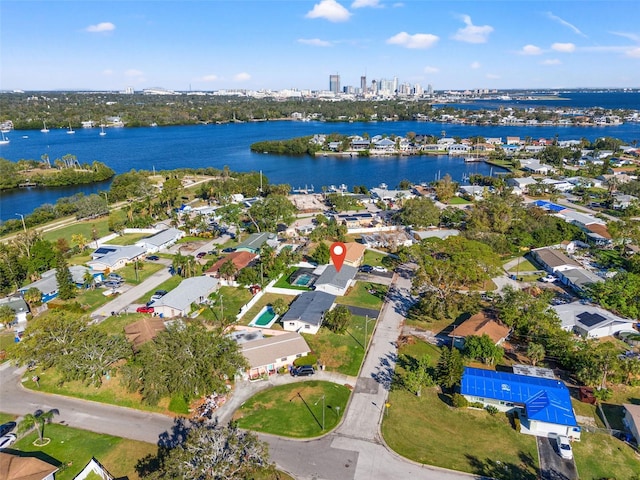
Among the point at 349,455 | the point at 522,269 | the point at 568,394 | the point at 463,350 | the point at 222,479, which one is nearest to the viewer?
the point at 222,479

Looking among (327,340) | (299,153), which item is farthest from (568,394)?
(299,153)

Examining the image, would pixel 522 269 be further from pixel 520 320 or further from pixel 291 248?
pixel 291 248

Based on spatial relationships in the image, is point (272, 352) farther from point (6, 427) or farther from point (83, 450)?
point (6, 427)

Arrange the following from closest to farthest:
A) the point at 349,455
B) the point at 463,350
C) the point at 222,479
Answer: the point at 222,479, the point at 349,455, the point at 463,350

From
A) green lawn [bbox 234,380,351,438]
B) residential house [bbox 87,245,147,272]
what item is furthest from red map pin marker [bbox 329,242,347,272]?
residential house [bbox 87,245,147,272]

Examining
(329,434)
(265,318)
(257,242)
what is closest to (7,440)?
(329,434)

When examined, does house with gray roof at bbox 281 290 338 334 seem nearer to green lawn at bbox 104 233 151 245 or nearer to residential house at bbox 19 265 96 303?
residential house at bbox 19 265 96 303
